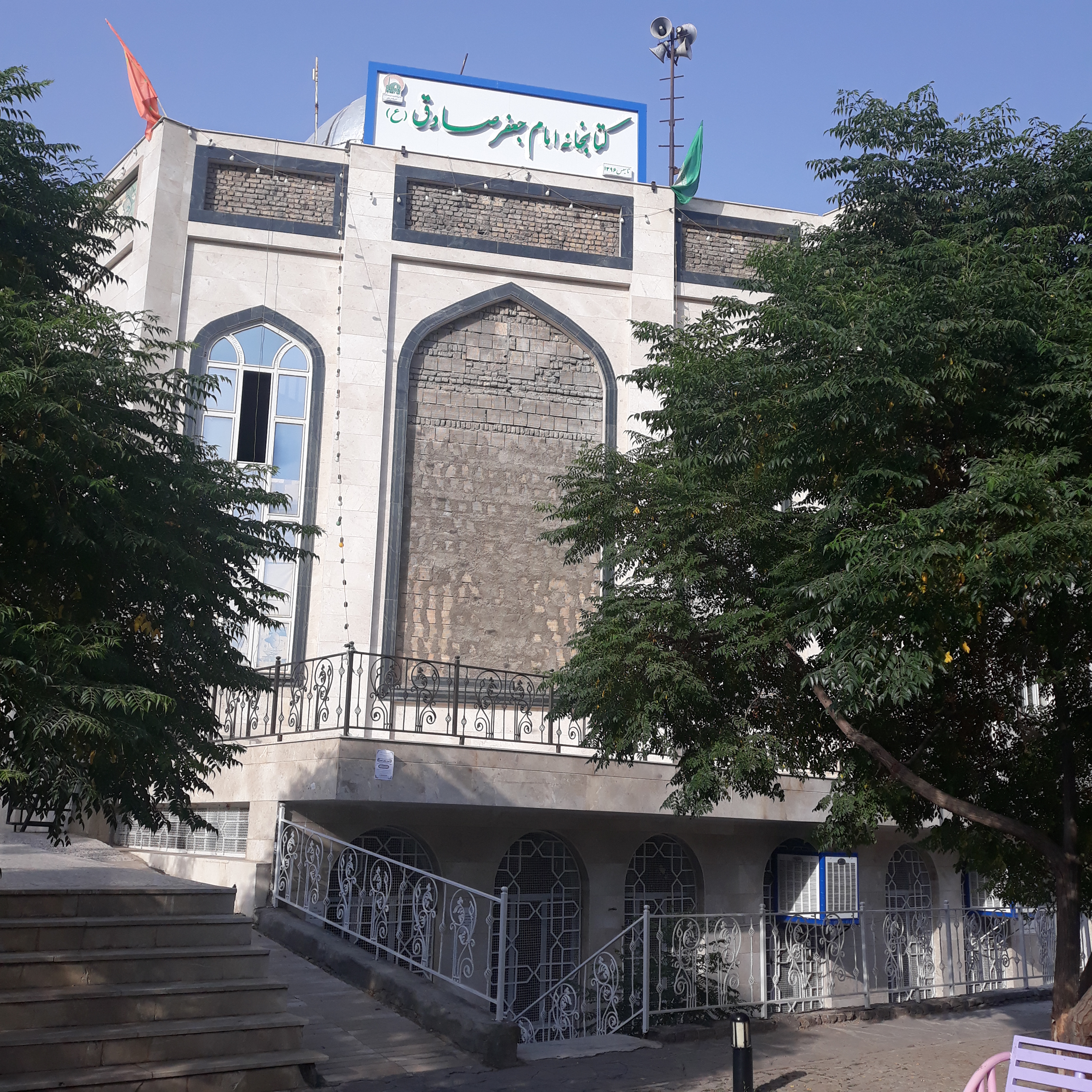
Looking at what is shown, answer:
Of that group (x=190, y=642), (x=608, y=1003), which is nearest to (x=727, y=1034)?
(x=608, y=1003)

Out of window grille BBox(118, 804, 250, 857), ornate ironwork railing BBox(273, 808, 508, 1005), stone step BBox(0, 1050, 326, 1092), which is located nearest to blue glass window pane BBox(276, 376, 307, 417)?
window grille BBox(118, 804, 250, 857)

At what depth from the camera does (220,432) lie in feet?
50.4

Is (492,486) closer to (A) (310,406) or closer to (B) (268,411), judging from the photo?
(A) (310,406)

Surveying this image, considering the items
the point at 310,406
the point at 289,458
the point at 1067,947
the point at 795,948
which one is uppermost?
the point at 310,406

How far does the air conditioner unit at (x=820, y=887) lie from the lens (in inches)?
518

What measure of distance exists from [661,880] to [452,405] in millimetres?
7350

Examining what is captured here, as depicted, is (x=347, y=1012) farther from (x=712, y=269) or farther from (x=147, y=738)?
(x=712, y=269)

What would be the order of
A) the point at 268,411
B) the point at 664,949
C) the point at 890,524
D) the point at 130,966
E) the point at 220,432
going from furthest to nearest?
1. the point at 268,411
2. the point at 220,432
3. the point at 664,949
4. the point at 130,966
5. the point at 890,524

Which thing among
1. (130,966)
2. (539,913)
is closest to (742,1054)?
(130,966)

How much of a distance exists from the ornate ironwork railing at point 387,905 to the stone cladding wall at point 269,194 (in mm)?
9372

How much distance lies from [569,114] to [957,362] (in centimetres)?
1323

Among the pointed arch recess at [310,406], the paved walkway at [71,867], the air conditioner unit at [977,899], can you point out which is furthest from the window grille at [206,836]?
the air conditioner unit at [977,899]

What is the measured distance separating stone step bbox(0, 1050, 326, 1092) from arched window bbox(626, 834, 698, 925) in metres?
6.85

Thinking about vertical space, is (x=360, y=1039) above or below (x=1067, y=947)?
below
